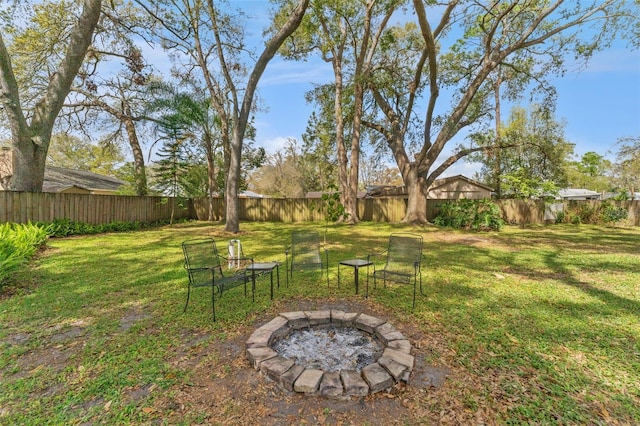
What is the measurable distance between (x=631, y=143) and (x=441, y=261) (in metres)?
17.6

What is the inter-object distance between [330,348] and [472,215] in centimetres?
1205

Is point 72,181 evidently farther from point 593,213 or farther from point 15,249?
point 593,213

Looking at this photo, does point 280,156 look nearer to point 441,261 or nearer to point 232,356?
point 441,261

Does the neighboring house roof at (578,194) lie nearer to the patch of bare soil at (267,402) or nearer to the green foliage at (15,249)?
the patch of bare soil at (267,402)

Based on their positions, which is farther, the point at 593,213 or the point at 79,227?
the point at 593,213

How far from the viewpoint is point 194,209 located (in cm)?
1728

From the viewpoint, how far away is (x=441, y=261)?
6469 mm

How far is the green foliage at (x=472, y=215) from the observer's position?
12156mm


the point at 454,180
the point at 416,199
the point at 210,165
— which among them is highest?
the point at 210,165

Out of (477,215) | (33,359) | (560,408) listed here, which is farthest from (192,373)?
(477,215)

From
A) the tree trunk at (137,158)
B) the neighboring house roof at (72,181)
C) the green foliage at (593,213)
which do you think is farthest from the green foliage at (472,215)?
the neighboring house roof at (72,181)

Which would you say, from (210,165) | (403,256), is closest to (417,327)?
(403,256)

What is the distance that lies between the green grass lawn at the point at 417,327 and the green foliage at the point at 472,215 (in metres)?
5.98

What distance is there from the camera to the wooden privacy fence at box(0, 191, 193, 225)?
8469 mm
